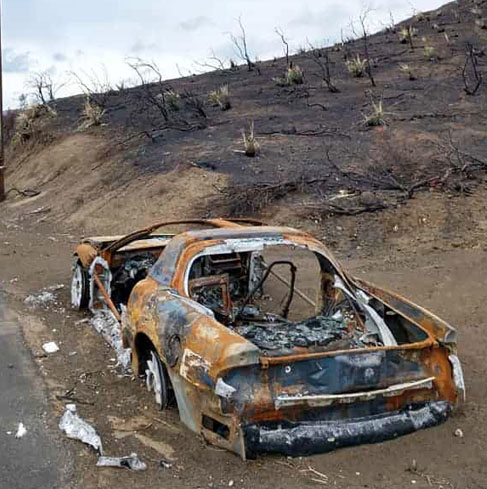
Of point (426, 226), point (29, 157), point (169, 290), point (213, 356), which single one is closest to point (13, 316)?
point (169, 290)

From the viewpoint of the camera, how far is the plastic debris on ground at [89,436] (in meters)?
4.92

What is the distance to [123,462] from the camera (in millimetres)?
4930

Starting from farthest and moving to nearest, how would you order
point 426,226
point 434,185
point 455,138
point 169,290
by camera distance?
point 455,138 → point 434,185 → point 426,226 → point 169,290

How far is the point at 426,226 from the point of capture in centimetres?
1254

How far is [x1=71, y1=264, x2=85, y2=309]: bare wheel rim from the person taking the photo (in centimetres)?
866

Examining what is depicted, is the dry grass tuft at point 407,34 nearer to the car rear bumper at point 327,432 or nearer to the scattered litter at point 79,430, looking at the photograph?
the car rear bumper at point 327,432

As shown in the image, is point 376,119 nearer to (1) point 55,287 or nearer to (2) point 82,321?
(1) point 55,287

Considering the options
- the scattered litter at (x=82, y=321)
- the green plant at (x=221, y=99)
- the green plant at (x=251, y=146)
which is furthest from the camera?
the green plant at (x=221, y=99)

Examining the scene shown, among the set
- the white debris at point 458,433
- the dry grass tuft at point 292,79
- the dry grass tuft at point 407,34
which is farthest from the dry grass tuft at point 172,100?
the white debris at point 458,433

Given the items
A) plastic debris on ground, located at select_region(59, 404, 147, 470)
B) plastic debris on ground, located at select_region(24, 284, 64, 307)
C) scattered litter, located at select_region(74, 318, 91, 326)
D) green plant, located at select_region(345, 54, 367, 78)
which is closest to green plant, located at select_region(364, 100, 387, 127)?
green plant, located at select_region(345, 54, 367, 78)

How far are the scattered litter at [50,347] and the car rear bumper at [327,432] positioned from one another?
3262 millimetres

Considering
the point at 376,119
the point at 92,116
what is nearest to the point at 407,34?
the point at 376,119

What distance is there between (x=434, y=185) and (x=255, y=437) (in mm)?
9685

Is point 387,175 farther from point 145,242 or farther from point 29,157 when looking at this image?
point 29,157
